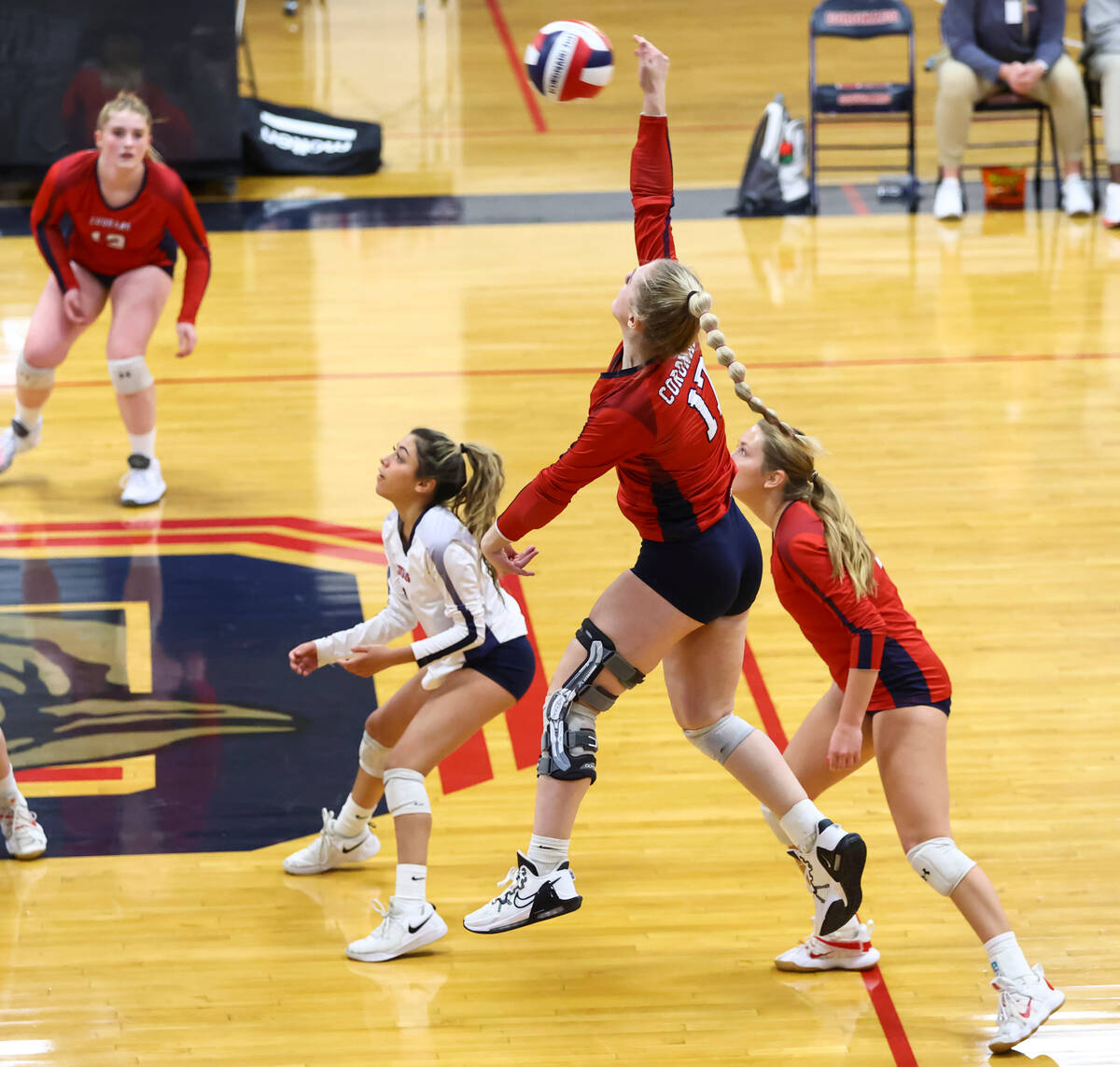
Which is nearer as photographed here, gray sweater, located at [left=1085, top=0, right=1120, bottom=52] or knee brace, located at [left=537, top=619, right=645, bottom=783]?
knee brace, located at [left=537, top=619, right=645, bottom=783]

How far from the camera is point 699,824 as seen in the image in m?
4.39

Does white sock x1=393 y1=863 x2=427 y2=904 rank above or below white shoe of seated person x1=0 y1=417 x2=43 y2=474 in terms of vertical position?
below

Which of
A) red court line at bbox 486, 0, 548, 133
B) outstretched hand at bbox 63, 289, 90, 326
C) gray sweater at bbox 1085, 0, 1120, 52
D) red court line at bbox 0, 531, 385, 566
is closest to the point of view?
red court line at bbox 0, 531, 385, 566

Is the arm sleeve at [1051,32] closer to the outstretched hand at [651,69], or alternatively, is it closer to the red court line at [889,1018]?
the outstretched hand at [651,69]

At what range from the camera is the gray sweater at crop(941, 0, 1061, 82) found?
10.4m

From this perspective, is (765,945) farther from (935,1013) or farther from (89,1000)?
(89,1000)

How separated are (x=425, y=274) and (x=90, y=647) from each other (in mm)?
4706

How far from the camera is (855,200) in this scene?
11.2 m

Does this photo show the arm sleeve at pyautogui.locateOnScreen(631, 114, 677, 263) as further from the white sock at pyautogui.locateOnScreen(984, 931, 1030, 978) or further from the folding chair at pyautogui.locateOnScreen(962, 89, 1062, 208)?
the folding chair at pyautogui.locateOnScreen(962, 89, 1062, 208)

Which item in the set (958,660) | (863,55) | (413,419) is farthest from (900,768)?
(863,55)

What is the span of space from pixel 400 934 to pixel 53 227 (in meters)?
3.88

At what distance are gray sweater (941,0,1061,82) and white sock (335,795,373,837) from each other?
810 centimetres

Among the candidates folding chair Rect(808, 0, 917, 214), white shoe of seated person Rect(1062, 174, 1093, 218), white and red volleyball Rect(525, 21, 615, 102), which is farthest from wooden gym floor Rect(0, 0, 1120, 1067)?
white and red volleyball Rect(525, 21, 615, 102)

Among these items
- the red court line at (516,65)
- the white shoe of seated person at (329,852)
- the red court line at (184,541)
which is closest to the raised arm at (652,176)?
the white shoe of seated person at (329,852)
